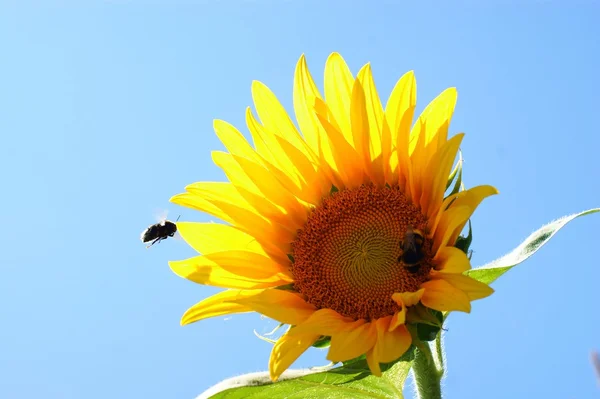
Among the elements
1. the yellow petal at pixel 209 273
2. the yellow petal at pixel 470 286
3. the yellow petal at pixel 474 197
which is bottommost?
the yellow petal at pixel 470 286

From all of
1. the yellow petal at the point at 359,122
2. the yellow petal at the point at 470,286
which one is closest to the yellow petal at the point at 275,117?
the yellow petal at the point at 359,122

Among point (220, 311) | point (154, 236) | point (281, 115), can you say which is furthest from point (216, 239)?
point (154, 236)

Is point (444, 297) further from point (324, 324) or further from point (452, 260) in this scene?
point (324, 324)

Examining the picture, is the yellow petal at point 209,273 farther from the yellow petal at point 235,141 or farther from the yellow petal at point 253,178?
the yellow petal at point 235,141

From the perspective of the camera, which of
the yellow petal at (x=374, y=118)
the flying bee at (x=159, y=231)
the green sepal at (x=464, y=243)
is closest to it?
the green sepal at (x=464, y=243)

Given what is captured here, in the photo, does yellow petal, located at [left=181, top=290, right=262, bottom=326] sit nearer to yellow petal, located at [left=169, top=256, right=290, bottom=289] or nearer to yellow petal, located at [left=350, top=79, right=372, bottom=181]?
yellow petal, located at [left=169, top=256, right=290, bottom=289]

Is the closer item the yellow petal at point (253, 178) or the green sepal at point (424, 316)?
the green sepal at point (424, 316)

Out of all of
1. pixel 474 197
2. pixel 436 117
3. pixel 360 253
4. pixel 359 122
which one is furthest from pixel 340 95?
pixel 474 197
